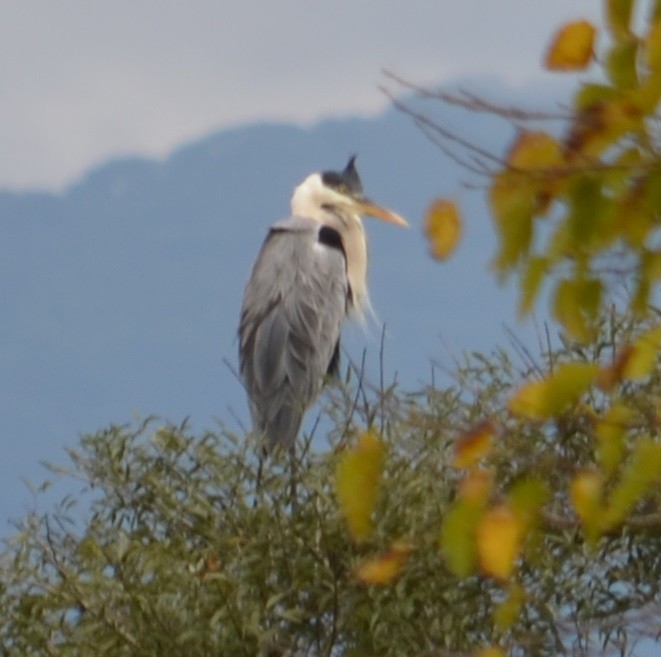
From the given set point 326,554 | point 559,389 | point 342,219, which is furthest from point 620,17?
point 342,219

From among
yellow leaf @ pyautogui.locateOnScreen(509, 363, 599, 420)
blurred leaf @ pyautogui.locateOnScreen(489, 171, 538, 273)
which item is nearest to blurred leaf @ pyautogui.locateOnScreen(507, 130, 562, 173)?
blurred leaf @ pyautogui.locateOnScreen(489, 171, 538, 273)

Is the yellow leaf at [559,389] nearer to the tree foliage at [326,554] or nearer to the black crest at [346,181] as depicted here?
the tree foliage at [326,554]

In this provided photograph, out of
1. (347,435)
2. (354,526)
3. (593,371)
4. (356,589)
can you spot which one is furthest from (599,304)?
(347,435)

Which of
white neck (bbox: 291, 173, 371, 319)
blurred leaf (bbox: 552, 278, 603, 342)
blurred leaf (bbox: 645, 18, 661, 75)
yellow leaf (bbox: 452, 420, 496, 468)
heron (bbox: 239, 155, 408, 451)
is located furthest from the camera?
white neck (bbox: 291, 173, 371, 319)

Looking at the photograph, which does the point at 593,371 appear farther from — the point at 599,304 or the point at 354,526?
the point at 354,526

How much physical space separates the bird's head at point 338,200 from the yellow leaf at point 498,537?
5393 mm

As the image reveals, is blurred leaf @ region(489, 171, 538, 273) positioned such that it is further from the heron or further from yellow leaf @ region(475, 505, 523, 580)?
the heron

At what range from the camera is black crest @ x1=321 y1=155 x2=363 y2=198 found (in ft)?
22.3

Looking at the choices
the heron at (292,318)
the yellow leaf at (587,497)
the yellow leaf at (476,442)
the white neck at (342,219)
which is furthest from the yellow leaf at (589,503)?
the white neck at (342,219)

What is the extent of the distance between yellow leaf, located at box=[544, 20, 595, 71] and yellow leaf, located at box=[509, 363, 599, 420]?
22 cm

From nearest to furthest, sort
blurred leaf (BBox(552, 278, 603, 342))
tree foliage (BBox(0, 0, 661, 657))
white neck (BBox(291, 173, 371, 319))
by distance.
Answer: blurred leaf (BBox(552, 278, 603, 342)), tree foliage (BBox(0, 0, 661, 657)), white neck (BBox(291, 173, 371, 319))

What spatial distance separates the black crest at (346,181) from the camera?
6789 mm

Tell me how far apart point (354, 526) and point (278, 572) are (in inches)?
70.5

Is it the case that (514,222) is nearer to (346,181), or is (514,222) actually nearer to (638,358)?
(638,358)
